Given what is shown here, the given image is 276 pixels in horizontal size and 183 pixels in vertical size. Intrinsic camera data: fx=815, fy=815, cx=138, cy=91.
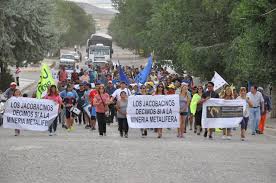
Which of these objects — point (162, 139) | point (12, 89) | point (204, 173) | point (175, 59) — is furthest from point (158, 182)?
point (175, 59)

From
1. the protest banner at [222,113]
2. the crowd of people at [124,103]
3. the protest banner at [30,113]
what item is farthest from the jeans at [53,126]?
the protest banner at [222,113]

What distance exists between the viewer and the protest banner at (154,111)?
74.6 feet

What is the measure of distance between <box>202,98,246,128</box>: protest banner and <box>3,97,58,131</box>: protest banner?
4.23 meters

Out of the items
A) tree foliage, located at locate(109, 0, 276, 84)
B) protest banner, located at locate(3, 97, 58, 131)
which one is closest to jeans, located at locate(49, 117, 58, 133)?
protest banner, located at locate(3, 97, 58, 131)

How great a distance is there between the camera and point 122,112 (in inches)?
861

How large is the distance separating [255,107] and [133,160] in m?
10.0

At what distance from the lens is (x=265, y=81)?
32.3 meters

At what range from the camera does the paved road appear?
527 inches

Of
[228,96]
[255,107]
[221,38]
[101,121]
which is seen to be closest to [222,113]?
[228,96]

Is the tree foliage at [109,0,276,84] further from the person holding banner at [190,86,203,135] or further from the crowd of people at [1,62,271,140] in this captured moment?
the person holding banner at [190,86,203,135]

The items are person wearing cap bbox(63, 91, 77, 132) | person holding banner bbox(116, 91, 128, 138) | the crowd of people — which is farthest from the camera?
person wearing cap bbox(63, 91, 77, 132)

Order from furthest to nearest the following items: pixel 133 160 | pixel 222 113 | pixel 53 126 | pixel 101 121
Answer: pixel 53 126, pixel 222 113, pixel 101 121, pixel 133 160

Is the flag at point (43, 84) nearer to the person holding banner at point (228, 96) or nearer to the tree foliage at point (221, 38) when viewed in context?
the person holding banner at point (228, 96)

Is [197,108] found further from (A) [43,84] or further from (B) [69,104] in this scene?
(A) [43,84]
